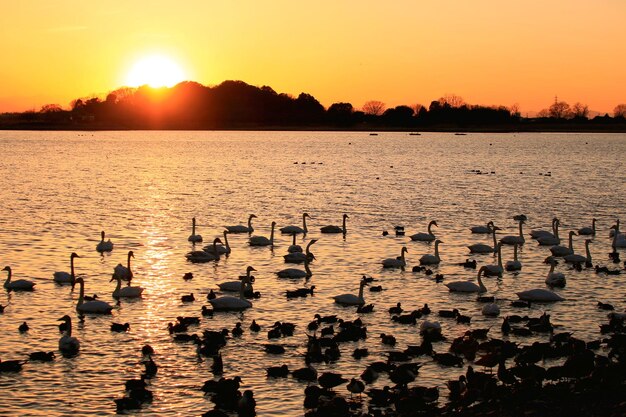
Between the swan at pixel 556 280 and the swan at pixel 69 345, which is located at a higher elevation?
the swan at pixel 556 280

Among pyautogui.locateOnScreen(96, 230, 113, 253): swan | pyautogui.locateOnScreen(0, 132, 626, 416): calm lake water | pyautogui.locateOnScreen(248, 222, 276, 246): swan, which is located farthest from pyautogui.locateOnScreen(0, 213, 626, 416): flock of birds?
pyautogui.locateOnScreen(96, 230, 113, 253): swan

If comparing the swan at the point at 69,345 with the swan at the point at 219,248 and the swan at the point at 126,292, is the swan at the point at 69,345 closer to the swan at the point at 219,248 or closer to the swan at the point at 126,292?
the swan at the point at 126,292

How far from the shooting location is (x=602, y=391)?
15.1 metres

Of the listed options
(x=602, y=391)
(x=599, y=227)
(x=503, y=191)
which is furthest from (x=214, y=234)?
(x=503, y=191)

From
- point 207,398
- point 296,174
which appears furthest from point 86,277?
point 296,174

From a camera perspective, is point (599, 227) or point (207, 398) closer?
point (207, 398)

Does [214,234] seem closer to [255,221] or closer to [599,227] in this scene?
[255,221]

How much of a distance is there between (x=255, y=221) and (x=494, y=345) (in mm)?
26430

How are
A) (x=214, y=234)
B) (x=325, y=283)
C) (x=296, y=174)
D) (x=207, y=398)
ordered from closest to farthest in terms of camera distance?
(x=207, y=398) < (x=325, y=283) < (x=214, y=234) < (x=296, y=174)

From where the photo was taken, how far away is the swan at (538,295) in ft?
80.2

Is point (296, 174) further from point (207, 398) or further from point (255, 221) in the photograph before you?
point (207, 398)

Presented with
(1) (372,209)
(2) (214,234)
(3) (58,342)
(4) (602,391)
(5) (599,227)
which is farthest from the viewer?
(1) (372,209)

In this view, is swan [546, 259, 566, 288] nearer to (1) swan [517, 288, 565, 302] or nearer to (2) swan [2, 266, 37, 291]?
(1) swan [517, 288, 565, 302]

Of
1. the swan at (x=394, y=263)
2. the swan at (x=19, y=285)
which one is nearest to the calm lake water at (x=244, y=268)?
the swan at (x=19, y=285)
